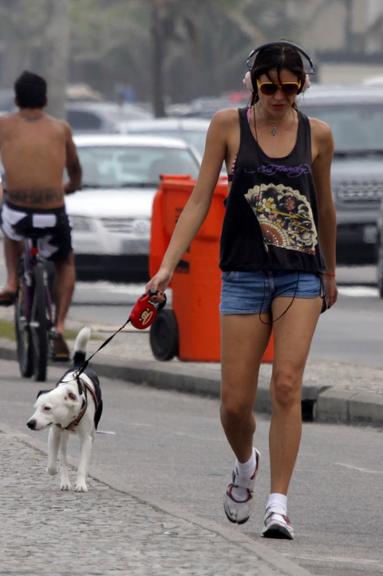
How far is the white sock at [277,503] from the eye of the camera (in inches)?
297

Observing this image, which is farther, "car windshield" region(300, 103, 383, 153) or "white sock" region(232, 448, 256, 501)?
"car windshield" region(300, 103, 383, 153)

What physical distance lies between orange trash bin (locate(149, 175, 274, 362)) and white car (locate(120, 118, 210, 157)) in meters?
11.0

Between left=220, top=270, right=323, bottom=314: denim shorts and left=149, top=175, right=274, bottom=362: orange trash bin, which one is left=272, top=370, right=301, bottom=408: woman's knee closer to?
left=220, top=270, right=323, bottom=314: denim shorts

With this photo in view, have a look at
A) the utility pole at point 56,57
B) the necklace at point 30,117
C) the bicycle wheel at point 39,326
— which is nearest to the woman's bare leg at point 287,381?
the bicycle wheel at point 39,326

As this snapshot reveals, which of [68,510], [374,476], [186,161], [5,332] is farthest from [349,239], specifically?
[68,510]

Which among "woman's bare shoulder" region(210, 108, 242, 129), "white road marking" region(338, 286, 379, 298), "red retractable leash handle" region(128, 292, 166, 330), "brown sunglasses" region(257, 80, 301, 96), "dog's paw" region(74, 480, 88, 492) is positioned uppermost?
"brown sunglasses" region(257, 80, 301, 96)

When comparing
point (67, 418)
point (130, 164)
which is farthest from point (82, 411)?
point (130, 164)

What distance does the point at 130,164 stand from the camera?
72.7 feet

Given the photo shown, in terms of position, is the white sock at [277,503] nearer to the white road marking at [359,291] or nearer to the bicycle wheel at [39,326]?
the bicycle wheel at [39,326]

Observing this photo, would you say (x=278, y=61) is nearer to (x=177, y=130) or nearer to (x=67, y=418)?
(x=67, y=418)

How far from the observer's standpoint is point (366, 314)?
1958cm

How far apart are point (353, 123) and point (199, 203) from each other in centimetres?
1684

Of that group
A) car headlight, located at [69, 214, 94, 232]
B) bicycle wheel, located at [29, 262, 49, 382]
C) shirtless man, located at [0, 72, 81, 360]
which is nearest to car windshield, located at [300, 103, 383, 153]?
car headlight, located at [69, 214, 94, 232]

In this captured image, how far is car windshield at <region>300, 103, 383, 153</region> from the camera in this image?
24219 mm
